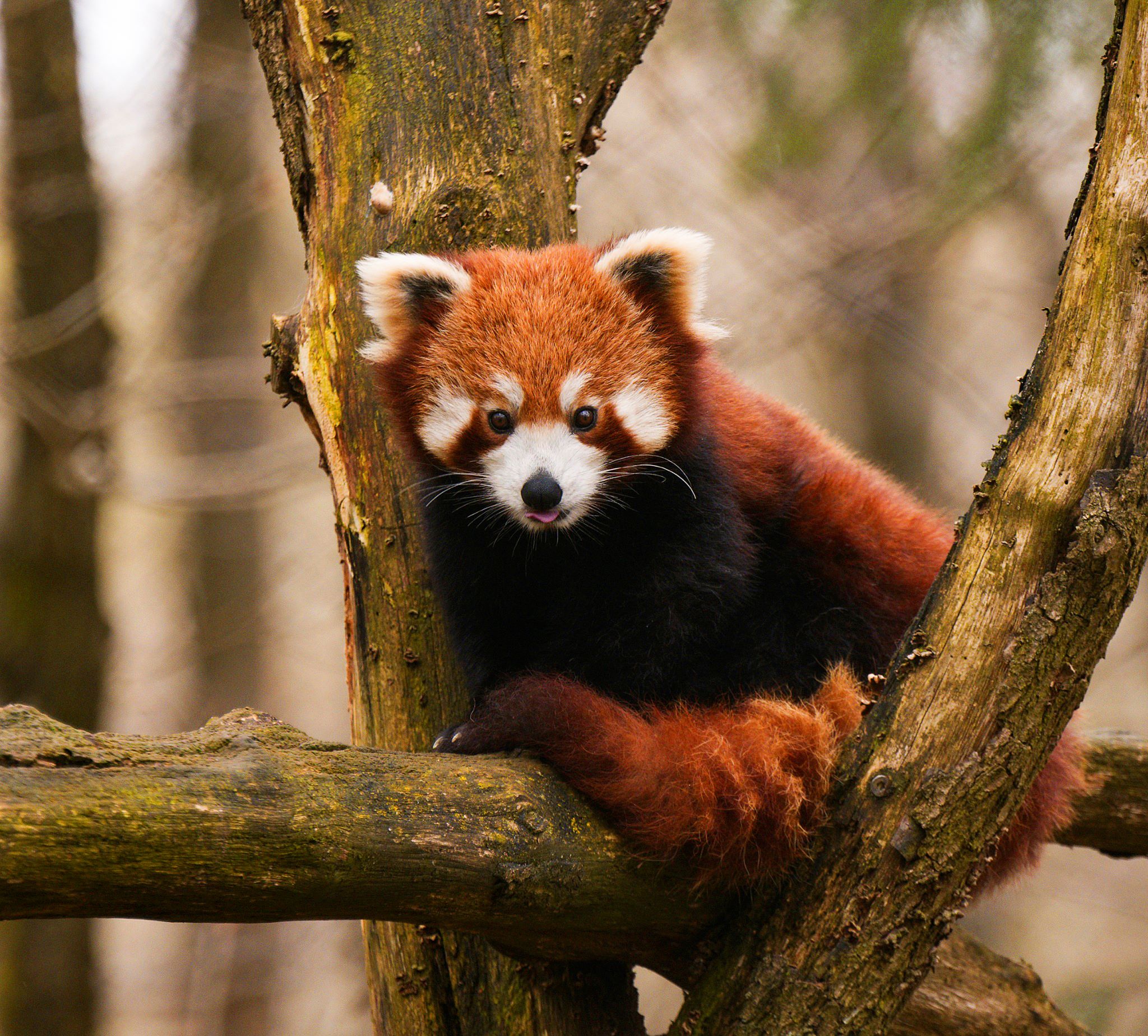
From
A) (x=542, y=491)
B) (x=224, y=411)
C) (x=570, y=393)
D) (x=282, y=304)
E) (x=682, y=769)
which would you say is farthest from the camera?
(x=282, y=304)

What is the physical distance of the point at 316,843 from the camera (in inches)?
63.0

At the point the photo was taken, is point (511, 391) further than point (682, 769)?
Yes

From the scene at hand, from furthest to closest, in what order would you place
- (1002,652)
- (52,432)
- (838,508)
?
(52,432), (838,508), (1002,652)

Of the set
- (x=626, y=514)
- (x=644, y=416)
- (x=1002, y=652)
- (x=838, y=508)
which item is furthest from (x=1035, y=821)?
(x=644, y=416)

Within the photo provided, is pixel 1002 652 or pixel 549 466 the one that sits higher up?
pixel 549 466

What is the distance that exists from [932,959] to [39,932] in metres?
3.95

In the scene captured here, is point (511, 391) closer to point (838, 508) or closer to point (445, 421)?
point (445, 421)

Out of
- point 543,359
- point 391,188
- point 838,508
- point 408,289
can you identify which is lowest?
point 838,508

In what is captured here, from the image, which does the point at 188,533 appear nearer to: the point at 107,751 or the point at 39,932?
the point at 39,932

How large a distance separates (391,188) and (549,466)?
3.26ft

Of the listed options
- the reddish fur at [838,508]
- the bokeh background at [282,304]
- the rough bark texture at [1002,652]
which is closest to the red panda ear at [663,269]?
the reddish fur at [838,508]

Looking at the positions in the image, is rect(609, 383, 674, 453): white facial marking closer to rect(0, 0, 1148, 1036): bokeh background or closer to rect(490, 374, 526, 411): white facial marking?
rect(490, 374, 526, 411): white facial marking

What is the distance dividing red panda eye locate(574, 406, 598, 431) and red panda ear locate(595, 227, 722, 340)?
35cm

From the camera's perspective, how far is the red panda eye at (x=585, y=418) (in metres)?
2.48
